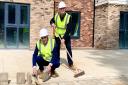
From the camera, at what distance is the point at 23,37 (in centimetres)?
1806

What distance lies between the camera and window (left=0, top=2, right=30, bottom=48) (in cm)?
1762

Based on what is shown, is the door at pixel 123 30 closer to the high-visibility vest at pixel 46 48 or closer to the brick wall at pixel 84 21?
the brick wall at pixel 84 21

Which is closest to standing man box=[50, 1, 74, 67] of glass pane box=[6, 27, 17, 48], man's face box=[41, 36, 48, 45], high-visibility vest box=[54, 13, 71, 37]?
high-visibility vest box=[54, 13, 71, 37]

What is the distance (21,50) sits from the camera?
1745 centimetres

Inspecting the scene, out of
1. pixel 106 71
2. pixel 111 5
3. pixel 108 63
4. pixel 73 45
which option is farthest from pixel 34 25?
pixel 106 71

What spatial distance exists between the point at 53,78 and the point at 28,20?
8.52m

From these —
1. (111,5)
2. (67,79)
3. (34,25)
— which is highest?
(111,5)

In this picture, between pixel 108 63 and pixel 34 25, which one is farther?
pixel 34 25

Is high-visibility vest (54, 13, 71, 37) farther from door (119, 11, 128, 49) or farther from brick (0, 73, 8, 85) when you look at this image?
door (119, 11, 128, 49)

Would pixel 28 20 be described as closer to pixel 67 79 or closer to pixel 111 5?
pixel 111 5

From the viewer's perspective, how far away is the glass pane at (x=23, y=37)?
1799 cm

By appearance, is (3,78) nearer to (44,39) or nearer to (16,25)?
(44,39)

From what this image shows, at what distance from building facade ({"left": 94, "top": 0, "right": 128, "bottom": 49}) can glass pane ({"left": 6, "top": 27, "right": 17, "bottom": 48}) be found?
503cm

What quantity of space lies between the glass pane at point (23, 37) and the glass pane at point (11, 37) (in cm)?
28
